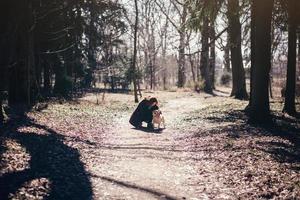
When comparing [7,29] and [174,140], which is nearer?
[174,140]

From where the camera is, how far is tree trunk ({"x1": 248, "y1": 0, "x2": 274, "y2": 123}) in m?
16.2

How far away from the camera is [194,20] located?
20.2 metres

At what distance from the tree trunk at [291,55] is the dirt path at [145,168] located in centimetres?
566

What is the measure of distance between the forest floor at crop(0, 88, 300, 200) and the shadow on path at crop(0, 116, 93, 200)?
2 cm

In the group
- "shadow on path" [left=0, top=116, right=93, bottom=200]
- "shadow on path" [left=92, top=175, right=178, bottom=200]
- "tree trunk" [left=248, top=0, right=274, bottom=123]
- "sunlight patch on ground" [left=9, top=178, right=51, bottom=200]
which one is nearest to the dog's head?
"tree trunk" [left=248, top=0, right=274, bottom=123]

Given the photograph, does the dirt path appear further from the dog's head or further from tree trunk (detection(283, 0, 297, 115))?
tree trunk (detection(283, 0, 297, 115))

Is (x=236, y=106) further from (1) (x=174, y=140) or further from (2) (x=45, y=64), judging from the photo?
(2) (x=45, y=64)

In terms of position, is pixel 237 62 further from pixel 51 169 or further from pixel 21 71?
pixel 51 169

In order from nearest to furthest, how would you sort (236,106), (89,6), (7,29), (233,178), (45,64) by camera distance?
1. (233,178)
2. (7,29)
3. (236,106)
4. (45,64)
5. (89,6)

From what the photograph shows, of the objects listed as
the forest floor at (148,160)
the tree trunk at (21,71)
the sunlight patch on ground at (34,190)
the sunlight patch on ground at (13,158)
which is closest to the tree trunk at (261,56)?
the forest floor at (148,160)

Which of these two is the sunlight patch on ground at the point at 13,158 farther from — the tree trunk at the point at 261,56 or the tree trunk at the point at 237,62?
the tree trunk at the point at 237,62

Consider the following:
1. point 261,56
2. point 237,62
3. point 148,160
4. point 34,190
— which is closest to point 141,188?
point 34,190

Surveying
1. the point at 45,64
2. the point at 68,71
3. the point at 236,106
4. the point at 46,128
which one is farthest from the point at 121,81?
the point at 46,128

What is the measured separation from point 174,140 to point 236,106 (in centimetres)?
943
